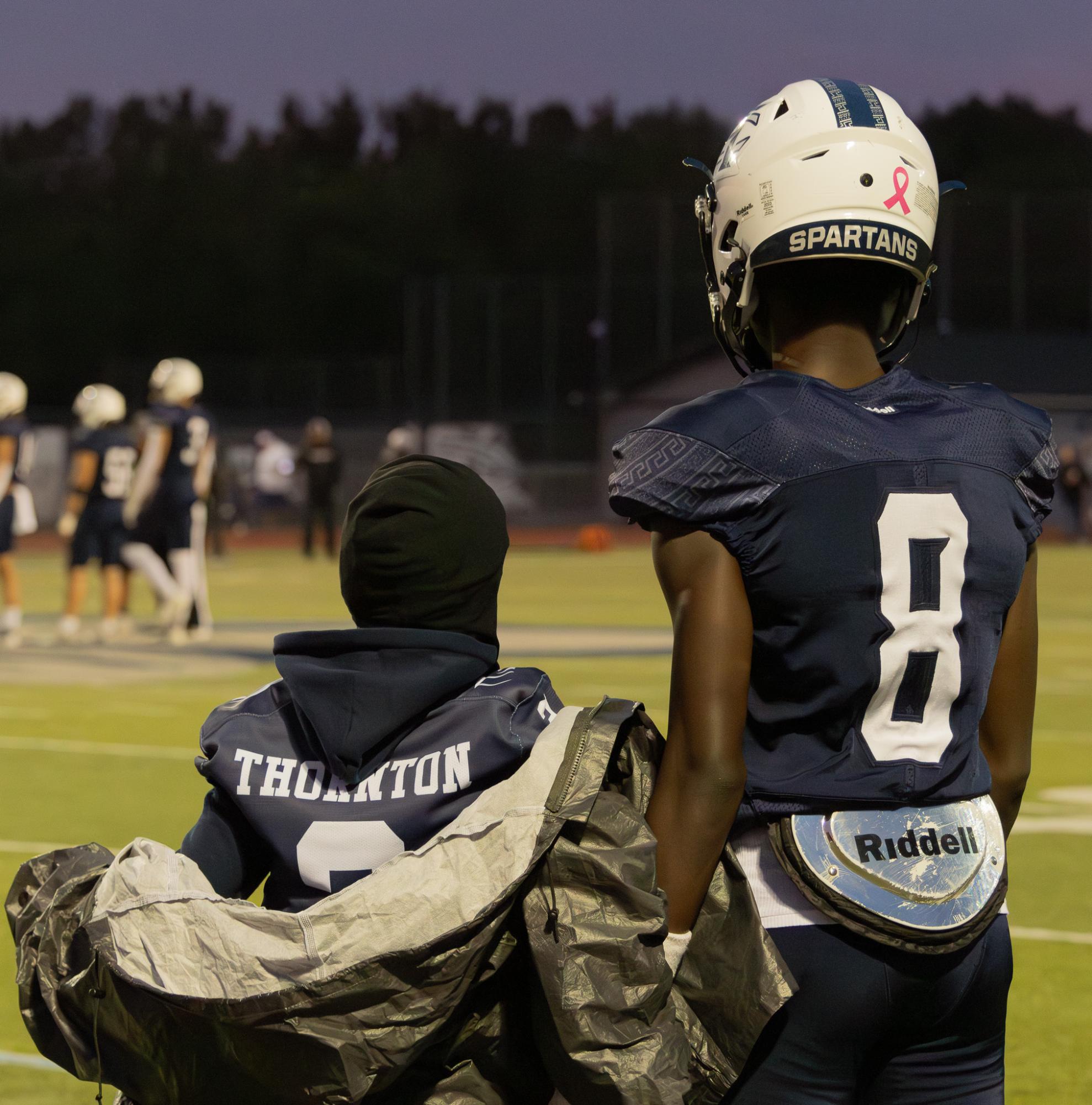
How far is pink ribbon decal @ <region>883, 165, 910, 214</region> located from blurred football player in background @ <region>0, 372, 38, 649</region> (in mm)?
13043

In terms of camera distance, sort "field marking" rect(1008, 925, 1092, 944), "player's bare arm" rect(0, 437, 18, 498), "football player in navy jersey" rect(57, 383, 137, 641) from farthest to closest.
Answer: "football player in navy jersey" rect(57, 383, 137, 641), "player's bare arm" rect(0, 437, 18, 498), "field marking" rect(1008, 925, 1092, 944)

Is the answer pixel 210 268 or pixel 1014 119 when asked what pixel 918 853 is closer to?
pixel 210 268

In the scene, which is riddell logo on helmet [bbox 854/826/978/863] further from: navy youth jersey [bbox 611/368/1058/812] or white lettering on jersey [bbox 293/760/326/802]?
white lettering on jersey [bbox 293/760/326/802]

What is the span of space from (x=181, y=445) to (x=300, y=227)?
231ft

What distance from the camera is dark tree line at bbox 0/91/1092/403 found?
77875mm

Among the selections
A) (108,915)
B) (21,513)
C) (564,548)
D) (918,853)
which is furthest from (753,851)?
(564,548)

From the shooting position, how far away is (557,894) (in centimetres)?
215

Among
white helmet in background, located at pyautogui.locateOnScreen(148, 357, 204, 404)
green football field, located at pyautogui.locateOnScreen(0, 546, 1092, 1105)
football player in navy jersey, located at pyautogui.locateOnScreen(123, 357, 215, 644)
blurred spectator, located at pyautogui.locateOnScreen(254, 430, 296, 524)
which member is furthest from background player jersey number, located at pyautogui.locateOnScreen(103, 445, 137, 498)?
blurred spectator, located at pyautogui.locateOnScreen(254, 430, 296, 524)

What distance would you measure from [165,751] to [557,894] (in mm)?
7895

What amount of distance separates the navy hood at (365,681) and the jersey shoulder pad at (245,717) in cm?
5

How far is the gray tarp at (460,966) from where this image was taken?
2.12 metres

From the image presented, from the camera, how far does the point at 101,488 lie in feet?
50.2

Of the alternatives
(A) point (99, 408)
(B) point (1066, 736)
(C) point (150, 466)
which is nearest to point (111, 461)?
(A) point (99, 408)

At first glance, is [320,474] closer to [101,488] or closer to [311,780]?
[101,488]
